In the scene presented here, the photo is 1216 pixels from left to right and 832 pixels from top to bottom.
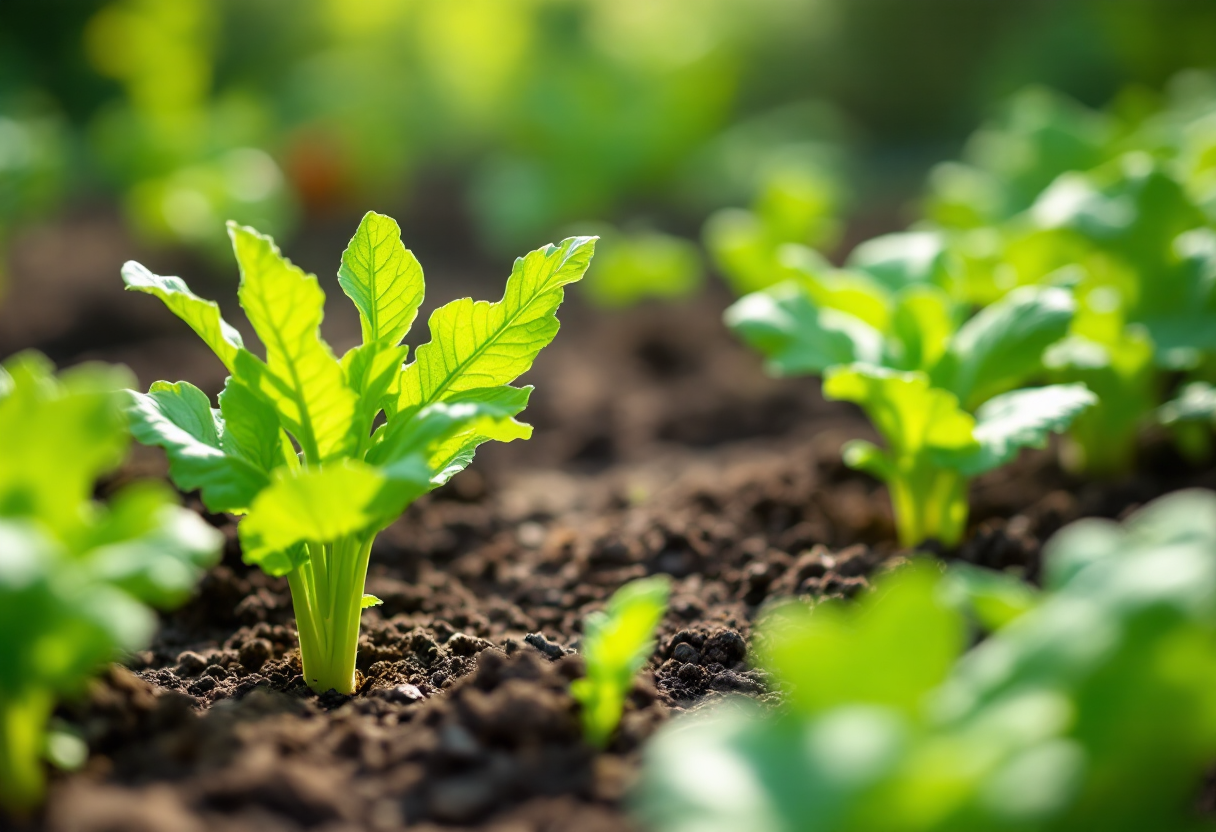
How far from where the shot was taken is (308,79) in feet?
21.8

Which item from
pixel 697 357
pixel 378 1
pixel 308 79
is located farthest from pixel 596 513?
pixel 378 1

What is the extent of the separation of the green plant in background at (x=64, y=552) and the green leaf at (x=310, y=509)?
15 cm

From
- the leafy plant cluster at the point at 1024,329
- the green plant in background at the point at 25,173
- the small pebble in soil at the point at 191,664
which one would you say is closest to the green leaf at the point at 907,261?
the leafy plant cluster at the point at 1024,329

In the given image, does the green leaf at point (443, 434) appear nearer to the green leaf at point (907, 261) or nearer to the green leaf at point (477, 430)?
the green leaf at point (477, 430)

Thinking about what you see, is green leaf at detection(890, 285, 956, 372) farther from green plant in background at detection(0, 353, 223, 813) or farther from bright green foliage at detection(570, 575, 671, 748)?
green plant in background at detection(0, 353, 223, 813)

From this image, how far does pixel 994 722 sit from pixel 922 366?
1.31m

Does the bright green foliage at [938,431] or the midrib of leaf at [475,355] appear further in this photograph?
the bright green foliage at [938,431]

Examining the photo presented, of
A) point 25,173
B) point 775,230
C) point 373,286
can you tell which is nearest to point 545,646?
point 373,286

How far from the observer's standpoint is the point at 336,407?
1524 mm

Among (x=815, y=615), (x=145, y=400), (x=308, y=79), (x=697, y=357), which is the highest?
(x=308, y=79)

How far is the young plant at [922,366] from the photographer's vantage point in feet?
6.34

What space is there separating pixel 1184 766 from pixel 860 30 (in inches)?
283

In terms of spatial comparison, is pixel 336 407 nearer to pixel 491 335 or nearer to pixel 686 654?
pixel 491 335

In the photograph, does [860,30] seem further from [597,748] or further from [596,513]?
[597,748]
